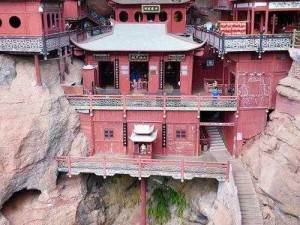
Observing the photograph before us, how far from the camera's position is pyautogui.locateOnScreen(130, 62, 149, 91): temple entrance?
3055 cm

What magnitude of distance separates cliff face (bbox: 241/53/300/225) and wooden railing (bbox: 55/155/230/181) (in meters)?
2.48

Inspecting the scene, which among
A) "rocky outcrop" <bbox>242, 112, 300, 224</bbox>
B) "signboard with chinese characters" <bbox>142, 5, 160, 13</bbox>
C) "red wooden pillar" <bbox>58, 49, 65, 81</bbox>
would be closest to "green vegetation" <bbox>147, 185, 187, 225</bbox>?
"rocky outcrop" <bbox>242, 112, 300, 224</bbox>

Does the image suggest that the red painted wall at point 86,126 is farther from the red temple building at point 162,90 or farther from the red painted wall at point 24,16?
the red painted wall at point 24,16

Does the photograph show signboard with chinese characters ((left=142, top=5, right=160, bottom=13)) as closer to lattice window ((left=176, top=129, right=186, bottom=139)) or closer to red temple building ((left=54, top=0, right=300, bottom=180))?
red temple building ((left=54, top=0, right=300, bottom=180))

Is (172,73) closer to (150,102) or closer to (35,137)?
(150,102)

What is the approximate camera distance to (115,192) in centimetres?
2950

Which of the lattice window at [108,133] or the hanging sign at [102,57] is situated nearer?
the lattice window at [108,133]

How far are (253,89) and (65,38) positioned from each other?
14.5 metres

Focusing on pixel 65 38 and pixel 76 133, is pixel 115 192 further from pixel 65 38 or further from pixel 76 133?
pixel 65 38

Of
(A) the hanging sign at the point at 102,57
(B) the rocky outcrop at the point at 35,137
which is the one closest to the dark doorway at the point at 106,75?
(A) the hanging sign at the point at 102,57

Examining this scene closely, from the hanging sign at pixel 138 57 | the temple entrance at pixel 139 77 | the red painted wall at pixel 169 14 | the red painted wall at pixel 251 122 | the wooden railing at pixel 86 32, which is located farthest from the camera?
the red painted wall at pixel 169 14

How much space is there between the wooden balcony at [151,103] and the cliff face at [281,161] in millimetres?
3265

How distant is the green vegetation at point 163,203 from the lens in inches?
1133

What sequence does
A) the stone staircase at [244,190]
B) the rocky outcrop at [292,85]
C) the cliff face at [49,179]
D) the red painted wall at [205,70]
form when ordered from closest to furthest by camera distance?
the stone staircase at [244,190], the rocky outcrop at [292,85], the cliff face at [49,179], the red painted wall at [205,70]
